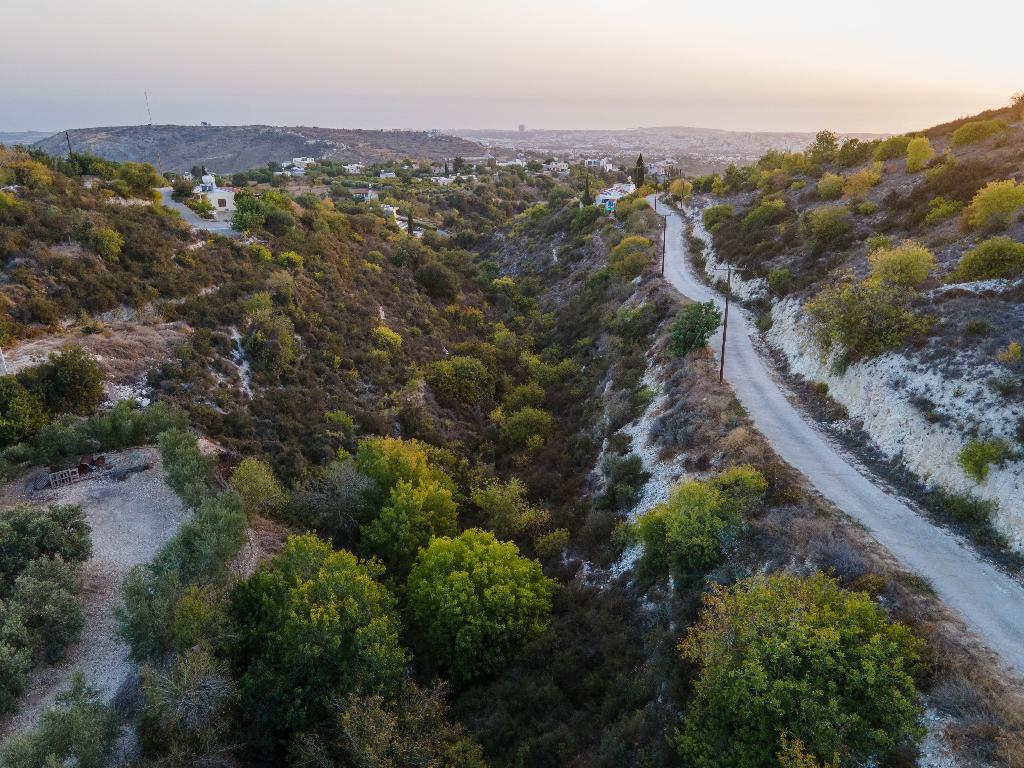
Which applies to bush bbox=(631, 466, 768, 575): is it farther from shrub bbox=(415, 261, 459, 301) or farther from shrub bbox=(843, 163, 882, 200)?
shrub bbox=(415, 261, 459, 301)

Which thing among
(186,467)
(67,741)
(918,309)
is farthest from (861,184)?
(67,741)

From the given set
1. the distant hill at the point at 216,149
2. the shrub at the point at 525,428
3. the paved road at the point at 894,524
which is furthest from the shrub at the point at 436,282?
the distant hill at the point at 216,149

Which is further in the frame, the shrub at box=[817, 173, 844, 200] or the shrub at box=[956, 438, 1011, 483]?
the shrub at box=[817, 173, 844, 200]

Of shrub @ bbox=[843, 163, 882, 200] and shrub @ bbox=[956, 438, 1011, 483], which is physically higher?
shrub @ bbox=[843, 163, 882, 200]

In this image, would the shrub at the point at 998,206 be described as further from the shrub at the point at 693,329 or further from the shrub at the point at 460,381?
the shrub at the point at 460,381

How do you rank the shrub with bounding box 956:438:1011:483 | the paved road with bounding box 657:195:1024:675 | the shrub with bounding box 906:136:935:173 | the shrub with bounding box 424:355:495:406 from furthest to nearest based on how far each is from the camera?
1. the shrub with bounding box 906:136:935:173
2. the shrub with bounding box 424:355:495:406
3. the shrub with bounding box 956:438:1011:483
4. the paved road with bounding box 657:195:1024:675

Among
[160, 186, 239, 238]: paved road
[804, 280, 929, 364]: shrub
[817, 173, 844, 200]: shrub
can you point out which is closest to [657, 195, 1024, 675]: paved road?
[804, 280, 929, 364]: shrub

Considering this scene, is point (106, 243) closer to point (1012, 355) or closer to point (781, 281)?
point (781, 281)
